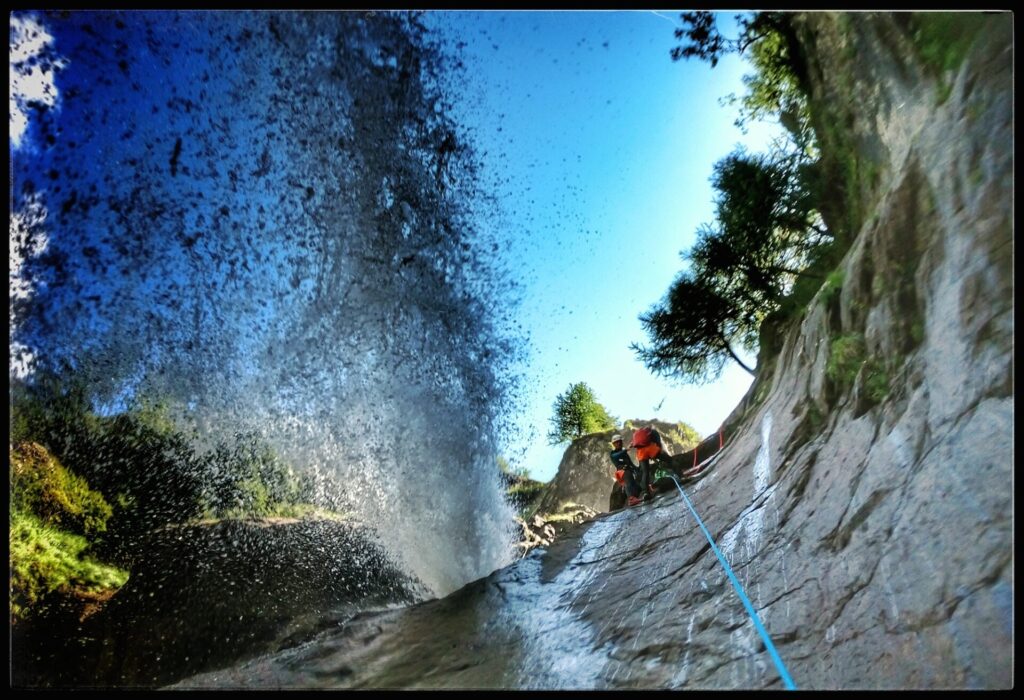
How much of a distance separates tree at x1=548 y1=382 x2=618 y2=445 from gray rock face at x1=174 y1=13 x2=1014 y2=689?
63.1 feet

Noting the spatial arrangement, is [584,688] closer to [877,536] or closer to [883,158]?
[877,536]

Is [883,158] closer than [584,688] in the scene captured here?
No

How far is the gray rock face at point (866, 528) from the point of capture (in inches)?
111

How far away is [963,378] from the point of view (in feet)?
11.0

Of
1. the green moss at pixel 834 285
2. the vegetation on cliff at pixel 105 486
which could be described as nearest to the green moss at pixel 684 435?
the green moss at pixel 834 285

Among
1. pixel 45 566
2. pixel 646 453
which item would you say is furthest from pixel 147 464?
pixel 646 453

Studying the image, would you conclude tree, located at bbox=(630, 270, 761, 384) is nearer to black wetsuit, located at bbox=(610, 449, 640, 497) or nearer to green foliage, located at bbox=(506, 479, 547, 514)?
black wetsuit, located at bbox=(610, 449, 640, 497)

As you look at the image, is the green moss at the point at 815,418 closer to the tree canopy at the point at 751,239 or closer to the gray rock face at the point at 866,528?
the gray rock face at the point at 866,528

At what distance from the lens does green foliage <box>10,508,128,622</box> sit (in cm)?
960

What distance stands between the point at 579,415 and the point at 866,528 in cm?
2322

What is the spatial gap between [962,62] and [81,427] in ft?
59.2

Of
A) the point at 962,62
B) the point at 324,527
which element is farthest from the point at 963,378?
the point at 324,527

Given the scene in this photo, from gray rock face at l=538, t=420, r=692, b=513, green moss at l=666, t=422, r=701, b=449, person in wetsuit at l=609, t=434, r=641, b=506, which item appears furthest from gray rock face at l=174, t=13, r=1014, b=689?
green moss at l=666, t=422, r=701, b=449

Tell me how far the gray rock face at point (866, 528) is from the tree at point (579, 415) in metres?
19.2
